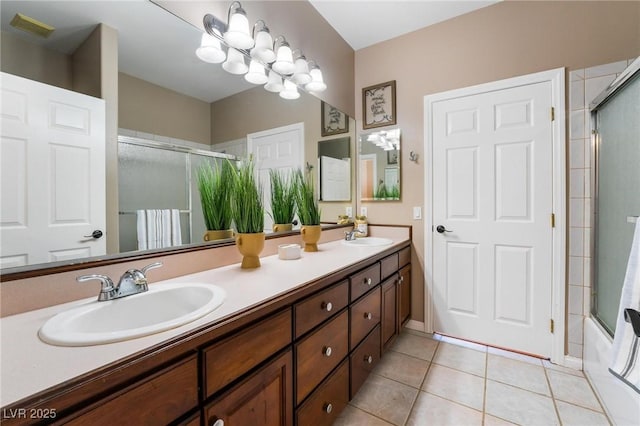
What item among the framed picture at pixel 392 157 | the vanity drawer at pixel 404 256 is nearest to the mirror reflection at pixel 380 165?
the framed picture at pixel 392 157

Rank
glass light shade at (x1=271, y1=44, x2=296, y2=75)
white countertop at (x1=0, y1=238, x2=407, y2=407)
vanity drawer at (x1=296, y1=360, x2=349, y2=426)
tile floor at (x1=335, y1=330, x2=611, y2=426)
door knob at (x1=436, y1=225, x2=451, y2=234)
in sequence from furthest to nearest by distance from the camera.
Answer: door knob at (x1=436, y1=225, x2=451, y2=234) < glass light shade at (x1=271, y1=44, x2=296, y2=75) < tile floor at (x1=335, y1=330, x2=611, y2=426) < vanity drawer at (x1=296, y1=360, x2=349, y2=426) < white countertop at (x1=0, y1=238, x2=407, y2=407)

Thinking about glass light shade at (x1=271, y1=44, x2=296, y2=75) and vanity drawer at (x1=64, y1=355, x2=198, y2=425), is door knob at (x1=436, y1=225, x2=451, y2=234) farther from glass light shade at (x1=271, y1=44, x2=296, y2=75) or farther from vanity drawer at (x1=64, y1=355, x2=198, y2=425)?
vanity drawer at (x1=64, y1=355, x2=198, y2=425)

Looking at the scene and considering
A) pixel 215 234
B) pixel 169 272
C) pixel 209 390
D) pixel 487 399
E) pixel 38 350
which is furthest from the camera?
pixel 487 399

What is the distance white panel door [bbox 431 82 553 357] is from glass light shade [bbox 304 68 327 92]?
0.97 meters

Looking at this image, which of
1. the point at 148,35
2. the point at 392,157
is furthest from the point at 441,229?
the point at 148,35

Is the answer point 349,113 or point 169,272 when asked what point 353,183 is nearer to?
point 349,113

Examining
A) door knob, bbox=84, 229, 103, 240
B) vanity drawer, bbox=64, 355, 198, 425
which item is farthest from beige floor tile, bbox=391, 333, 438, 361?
door knob, bbox=84, 229, 103, 240

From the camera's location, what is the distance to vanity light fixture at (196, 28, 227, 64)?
134 cm

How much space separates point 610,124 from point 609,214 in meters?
0.52

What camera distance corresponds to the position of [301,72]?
192 cm

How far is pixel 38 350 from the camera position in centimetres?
59

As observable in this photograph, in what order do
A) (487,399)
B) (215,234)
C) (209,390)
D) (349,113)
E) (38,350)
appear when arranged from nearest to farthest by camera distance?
1. (38,350)
2. (209,390)
3. (215,234)
4. (487,399)
5. (349,113)

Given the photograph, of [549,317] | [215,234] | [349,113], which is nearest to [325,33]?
[349,113]

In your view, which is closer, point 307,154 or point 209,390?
point 209,390
